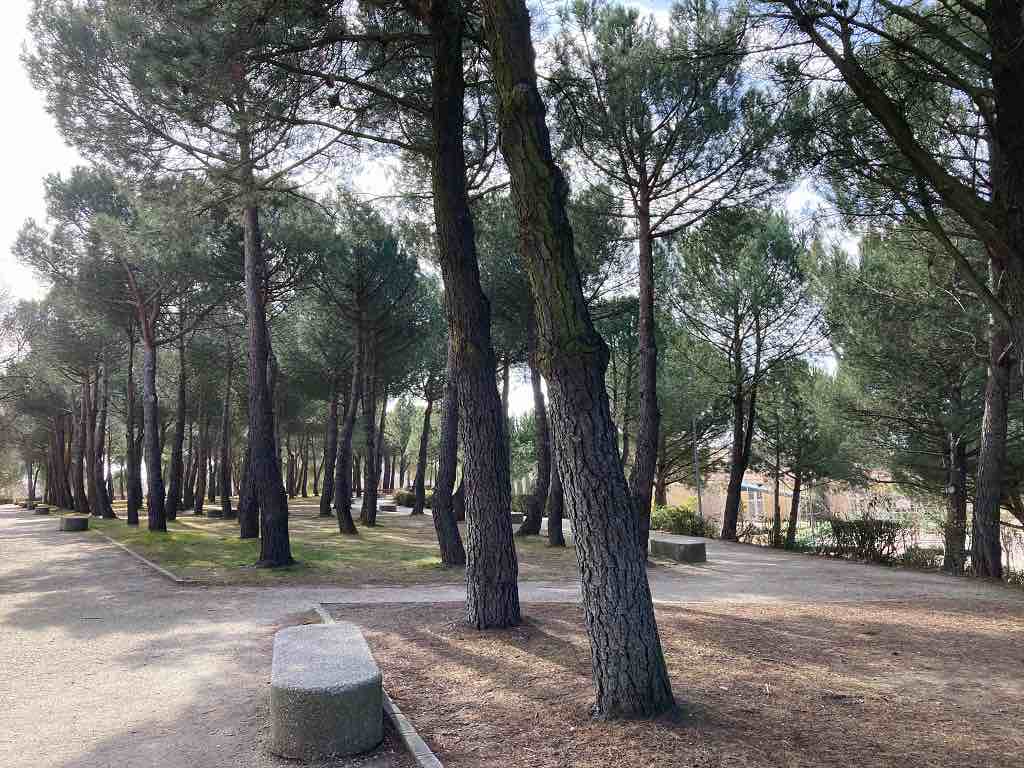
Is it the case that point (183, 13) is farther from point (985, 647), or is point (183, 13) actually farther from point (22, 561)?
point (22, 561)

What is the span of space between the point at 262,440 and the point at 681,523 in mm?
11867

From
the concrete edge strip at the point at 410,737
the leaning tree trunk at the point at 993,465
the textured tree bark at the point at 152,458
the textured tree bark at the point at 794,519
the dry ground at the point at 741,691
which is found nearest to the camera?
the dry ground at the point at 741,691

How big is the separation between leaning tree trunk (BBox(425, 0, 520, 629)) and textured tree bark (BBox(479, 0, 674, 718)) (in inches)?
90.6

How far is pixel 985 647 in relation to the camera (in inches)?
202

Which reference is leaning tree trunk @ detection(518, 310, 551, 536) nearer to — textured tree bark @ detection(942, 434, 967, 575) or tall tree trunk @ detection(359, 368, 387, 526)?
tall tree trunk @ detection(359, 368, 387, 526)

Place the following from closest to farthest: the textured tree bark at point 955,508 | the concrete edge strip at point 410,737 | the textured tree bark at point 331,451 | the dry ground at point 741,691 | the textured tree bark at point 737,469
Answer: the dry ground at point 741,691
the concrete edge strip at point 410,737
the textured tree bark at point 955,508
the textured tree bark at point 737,469
the textured tree bark at point 331,451

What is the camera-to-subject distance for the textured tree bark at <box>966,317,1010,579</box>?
32.8ft

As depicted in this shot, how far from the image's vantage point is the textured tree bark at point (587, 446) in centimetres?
343

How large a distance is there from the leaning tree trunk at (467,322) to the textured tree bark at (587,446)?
7.55ft

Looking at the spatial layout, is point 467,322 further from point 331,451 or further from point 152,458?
point 331,451

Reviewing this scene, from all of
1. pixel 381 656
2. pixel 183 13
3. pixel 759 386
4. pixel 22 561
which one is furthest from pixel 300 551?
pixel 759 386

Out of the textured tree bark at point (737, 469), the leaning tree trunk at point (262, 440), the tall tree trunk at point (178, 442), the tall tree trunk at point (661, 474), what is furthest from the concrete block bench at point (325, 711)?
the tall tree trunk at point (661, 474)

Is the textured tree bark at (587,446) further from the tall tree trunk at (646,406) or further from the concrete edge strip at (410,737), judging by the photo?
the tall tree trunk at (646,406)

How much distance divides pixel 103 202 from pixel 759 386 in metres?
19.0
